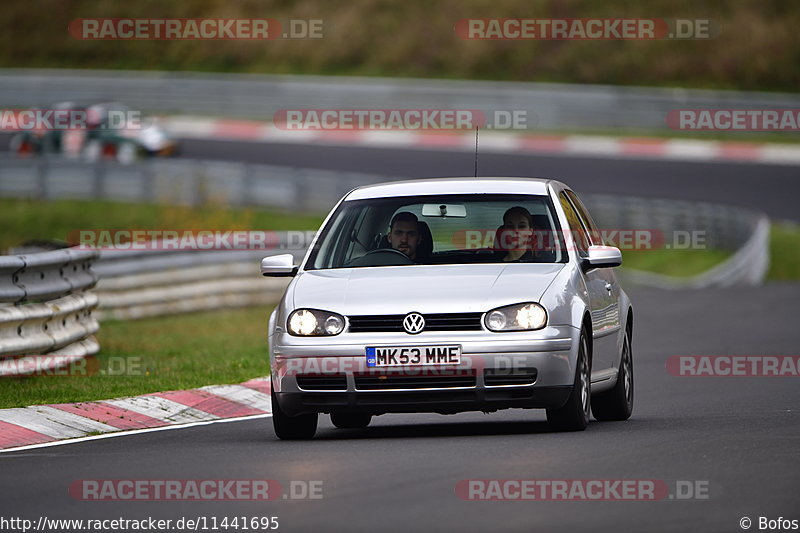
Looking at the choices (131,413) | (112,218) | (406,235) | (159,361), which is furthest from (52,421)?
(112,218)

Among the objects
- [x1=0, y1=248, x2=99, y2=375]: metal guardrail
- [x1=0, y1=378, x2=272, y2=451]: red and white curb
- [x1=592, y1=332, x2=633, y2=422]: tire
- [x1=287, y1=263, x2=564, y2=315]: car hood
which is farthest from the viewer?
[x1=0, y1=248, x2=99, y2=375]: metal guardrail

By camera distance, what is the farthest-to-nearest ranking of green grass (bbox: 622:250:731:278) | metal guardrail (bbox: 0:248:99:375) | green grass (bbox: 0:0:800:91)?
green grass (bbox: 0:0:800:91) < green grass (bbox: 622:250:731:278) < metal guardrail (bbox: 0:248:99:375)

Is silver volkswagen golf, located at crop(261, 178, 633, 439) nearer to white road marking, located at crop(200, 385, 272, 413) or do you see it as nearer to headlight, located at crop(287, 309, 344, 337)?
headlight, located at crop(287, 309, 344, 337)

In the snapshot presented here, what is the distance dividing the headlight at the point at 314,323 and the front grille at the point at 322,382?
0.24 metres

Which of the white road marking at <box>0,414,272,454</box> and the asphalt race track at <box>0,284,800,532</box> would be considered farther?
the white road marking at <box>0,414,272,454</box>

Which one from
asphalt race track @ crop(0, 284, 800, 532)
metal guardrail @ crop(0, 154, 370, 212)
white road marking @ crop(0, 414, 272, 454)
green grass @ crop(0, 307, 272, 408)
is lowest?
white road marking @ crop(0, 414, 272, 454)

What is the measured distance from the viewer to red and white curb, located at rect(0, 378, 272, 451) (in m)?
11.0

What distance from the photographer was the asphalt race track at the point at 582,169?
38125 mm

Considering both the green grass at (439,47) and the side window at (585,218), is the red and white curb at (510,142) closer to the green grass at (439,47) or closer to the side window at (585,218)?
the green grass at (439,47)

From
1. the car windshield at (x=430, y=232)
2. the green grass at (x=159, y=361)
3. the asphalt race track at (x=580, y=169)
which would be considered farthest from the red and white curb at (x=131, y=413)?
the asphalt race track at (x=580, y=169)

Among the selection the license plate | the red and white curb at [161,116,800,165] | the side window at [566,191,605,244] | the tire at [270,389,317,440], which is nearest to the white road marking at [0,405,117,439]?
the tire at [270,389,317,440]

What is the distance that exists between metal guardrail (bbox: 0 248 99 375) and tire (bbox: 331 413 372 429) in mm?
3081

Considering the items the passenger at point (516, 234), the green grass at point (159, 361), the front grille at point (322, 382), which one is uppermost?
the passenger at point (516, 234)

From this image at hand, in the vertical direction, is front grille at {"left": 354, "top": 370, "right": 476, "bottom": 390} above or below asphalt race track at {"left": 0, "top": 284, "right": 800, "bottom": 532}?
above
